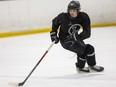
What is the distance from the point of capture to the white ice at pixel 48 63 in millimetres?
2967

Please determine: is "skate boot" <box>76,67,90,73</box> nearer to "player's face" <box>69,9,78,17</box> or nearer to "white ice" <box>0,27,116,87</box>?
"white ice" <box>0,27,116,87</box>

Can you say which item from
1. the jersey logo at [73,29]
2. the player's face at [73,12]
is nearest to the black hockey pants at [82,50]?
the jersey logo at [73,29]

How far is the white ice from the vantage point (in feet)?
9.73

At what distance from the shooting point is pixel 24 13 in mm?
5762

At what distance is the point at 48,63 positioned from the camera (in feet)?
12.3

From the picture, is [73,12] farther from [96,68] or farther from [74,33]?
[96,68]

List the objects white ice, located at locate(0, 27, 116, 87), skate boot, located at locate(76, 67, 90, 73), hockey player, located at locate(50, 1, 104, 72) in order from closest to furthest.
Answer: white ice, located at locate(0, 27, 116, 87) → hockey player, located at locate(50, 1, 104, 72) → skate boot, located at locate(76, 67, 90, 73)

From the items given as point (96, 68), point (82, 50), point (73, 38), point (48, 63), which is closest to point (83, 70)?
point (96, 68)

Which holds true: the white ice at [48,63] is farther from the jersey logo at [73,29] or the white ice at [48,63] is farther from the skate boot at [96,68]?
the jersey logo at [73,29]

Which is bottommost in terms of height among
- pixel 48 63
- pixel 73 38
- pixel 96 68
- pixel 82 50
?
pixel 48 63

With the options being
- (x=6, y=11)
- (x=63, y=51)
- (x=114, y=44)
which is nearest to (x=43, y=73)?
(x=63, y=51)

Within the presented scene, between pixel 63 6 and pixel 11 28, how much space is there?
3.86 feet

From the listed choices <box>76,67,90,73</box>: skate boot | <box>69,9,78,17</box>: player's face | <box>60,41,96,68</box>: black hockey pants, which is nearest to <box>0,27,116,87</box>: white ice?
<box>76,67,90,73</box>: skate boot

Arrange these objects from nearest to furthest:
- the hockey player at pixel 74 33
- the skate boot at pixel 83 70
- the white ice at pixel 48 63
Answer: the white ice at pixel 48 63, the hockey player at pixel 74 33, the skate boot at pixel 83 70
